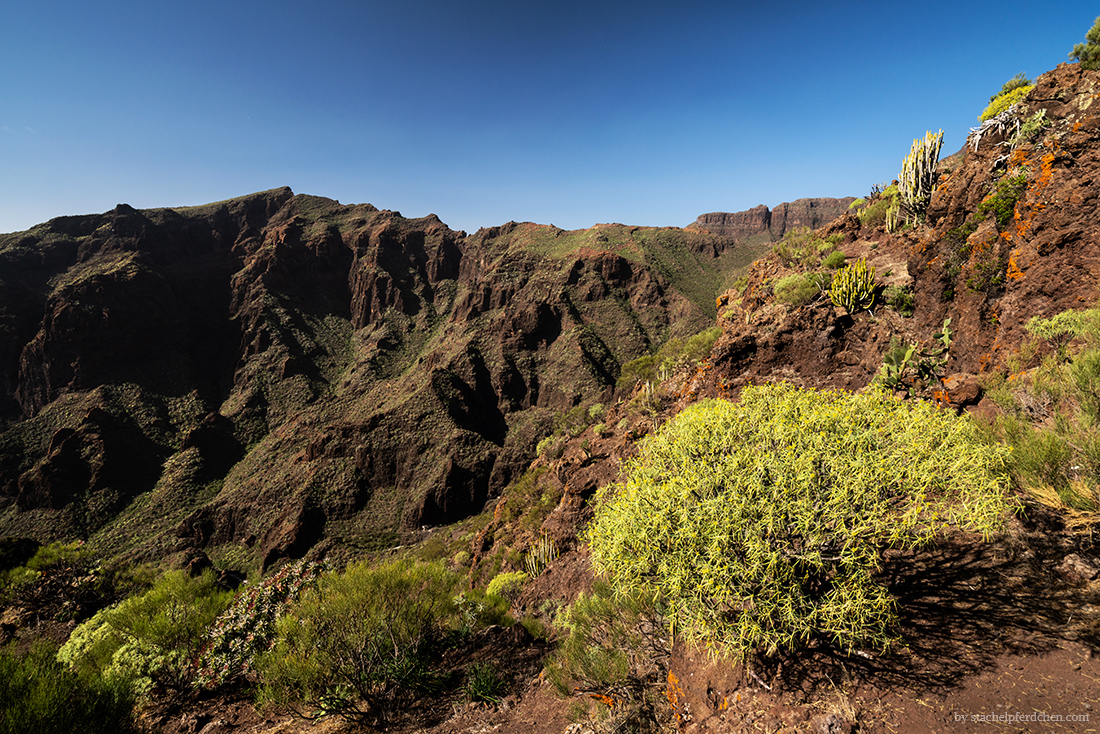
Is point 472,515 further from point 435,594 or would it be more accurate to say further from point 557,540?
point 435,594

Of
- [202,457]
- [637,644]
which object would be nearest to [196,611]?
[637,644]

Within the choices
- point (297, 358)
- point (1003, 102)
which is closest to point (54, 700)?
point (1003, 102)

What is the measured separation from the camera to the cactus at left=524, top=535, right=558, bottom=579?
14.7 m

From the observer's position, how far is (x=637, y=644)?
6754 mm

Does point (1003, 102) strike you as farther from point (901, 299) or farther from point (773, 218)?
point (773, 218)

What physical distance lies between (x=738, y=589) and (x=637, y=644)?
3.57 meters

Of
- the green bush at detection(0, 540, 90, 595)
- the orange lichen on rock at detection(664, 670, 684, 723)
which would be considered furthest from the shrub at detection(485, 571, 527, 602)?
the green bush at detection(0, 540, 90, 595)

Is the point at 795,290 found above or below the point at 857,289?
above

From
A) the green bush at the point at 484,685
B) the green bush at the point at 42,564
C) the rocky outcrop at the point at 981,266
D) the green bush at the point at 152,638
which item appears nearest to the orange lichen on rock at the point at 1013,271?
the rocky outcrop at the point at 981,266

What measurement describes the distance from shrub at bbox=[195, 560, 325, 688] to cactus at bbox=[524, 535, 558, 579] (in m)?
7.78

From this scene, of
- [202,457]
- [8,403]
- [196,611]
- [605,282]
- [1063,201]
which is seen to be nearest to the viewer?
[1063,201]

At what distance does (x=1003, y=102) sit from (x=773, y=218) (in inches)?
5541

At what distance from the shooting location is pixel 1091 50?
9.69 m

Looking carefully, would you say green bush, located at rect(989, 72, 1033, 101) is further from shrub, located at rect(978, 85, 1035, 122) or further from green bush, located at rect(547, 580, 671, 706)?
green bush, located at rect(547, 580, 671, 706)
